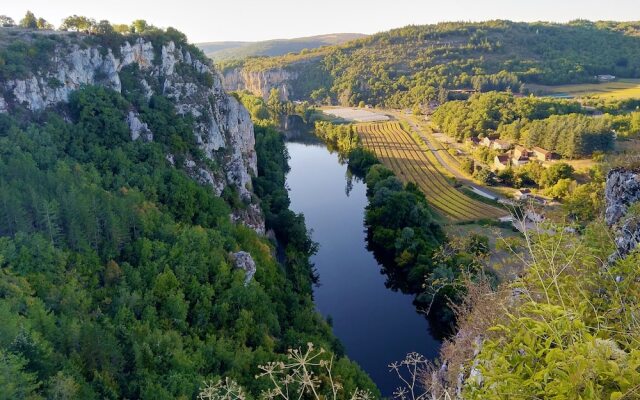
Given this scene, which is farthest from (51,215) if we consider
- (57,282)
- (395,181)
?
(395,181)

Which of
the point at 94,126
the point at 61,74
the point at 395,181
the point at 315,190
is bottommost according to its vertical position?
the point at 315,190

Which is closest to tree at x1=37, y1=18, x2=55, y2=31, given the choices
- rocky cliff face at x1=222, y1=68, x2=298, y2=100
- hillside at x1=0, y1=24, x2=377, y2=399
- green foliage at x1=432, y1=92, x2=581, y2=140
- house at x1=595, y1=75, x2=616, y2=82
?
hillside at x1=0, y1=24, x2=377, y2=399

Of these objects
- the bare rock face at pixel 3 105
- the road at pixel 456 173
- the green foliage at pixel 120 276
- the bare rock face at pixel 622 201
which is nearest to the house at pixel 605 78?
the road at pixel 456 173

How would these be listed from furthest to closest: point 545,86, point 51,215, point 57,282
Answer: point 545,86
point 51,215
point 57,282

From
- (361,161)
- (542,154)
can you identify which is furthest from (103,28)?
(542,154)

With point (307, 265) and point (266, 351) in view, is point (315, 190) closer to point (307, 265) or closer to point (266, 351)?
point (307, 265)

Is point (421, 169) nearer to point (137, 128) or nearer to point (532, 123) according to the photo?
point (532, 123)

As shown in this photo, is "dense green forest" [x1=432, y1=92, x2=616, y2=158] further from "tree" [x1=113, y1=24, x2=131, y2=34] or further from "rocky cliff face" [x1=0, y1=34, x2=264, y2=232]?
"tree" [x1=113, y1=24, x2=131, y2=34]
